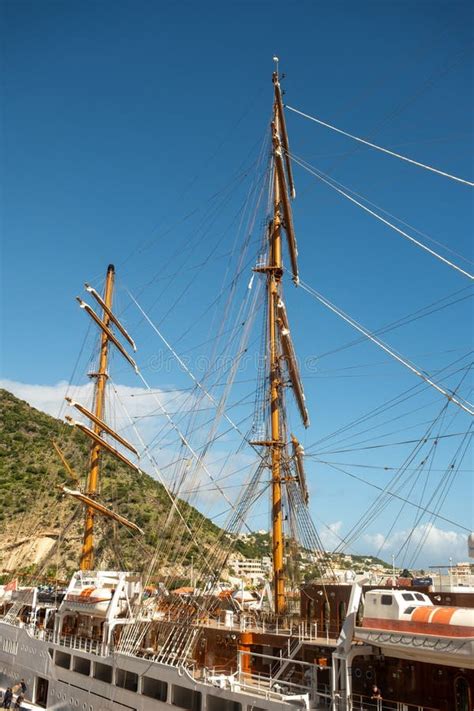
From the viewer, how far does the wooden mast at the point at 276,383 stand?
22859 millimetres

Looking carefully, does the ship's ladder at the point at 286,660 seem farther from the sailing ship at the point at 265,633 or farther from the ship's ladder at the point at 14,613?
the ship's ladder at the point at 14,613

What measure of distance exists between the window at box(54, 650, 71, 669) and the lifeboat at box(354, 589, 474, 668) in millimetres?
16447

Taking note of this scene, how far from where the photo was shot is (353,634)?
50.8ft

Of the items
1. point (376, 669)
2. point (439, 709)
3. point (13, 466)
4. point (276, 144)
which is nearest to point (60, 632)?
point (376, 669)

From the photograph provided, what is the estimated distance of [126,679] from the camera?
2236 centimetres

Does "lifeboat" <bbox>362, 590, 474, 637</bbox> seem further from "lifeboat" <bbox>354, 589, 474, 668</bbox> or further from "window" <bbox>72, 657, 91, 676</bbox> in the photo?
"window" <bbox>72, 657, 91, 676</bbox>

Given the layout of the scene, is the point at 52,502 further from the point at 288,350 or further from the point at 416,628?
the point at 416,628

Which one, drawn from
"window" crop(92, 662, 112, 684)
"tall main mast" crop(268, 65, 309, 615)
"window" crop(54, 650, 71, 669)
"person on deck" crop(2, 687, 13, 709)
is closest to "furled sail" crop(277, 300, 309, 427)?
"tall main mast" crop(268, 65, 309, 615)

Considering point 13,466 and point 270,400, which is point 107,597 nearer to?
point 270,400

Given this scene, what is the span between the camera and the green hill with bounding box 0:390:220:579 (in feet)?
217

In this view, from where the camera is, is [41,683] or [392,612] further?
[41,683]

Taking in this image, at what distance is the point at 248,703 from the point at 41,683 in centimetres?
1566

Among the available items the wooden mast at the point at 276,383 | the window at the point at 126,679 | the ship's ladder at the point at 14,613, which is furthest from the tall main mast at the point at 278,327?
the ship's ladder at the point at 14,613

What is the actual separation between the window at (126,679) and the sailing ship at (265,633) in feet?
0.12
